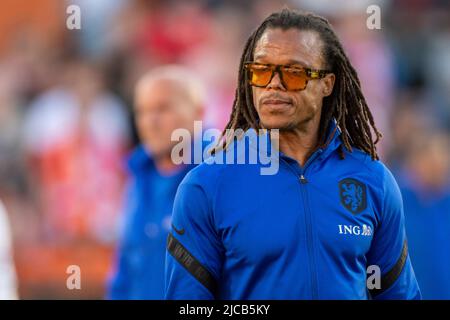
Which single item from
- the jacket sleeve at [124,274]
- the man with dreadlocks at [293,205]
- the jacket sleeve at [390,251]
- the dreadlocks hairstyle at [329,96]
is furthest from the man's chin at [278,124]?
the jacket sleeve at [124,274]

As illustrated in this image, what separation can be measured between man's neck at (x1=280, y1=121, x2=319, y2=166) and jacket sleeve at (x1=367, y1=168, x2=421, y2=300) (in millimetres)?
301

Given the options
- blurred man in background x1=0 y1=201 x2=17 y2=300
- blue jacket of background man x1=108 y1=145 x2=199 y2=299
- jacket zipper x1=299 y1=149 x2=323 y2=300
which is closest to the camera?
jacket zipper x1=299 y1=149 x2=323 y2=300

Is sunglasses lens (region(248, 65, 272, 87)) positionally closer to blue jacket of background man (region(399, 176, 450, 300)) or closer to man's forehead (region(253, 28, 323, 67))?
man's forehead (region(253, 28, 323, 67))

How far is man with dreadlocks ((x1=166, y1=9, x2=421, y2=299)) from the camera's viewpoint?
3.58 meters

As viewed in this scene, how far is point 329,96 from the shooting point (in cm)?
403

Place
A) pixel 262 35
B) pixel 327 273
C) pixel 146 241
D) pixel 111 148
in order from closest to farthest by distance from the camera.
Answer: pixel 327 273, pixel 262 35, pixel 146 241, pixel 111 148

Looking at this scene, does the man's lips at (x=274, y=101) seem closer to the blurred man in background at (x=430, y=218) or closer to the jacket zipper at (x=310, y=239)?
the jacket zipper at (x=310, y=239)

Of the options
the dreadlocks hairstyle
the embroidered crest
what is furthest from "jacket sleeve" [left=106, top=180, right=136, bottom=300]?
the embroidered crest

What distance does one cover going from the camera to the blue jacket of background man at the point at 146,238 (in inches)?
242

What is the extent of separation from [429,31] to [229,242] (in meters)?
8.44

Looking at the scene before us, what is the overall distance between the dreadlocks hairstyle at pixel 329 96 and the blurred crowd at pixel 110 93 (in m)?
4.68
